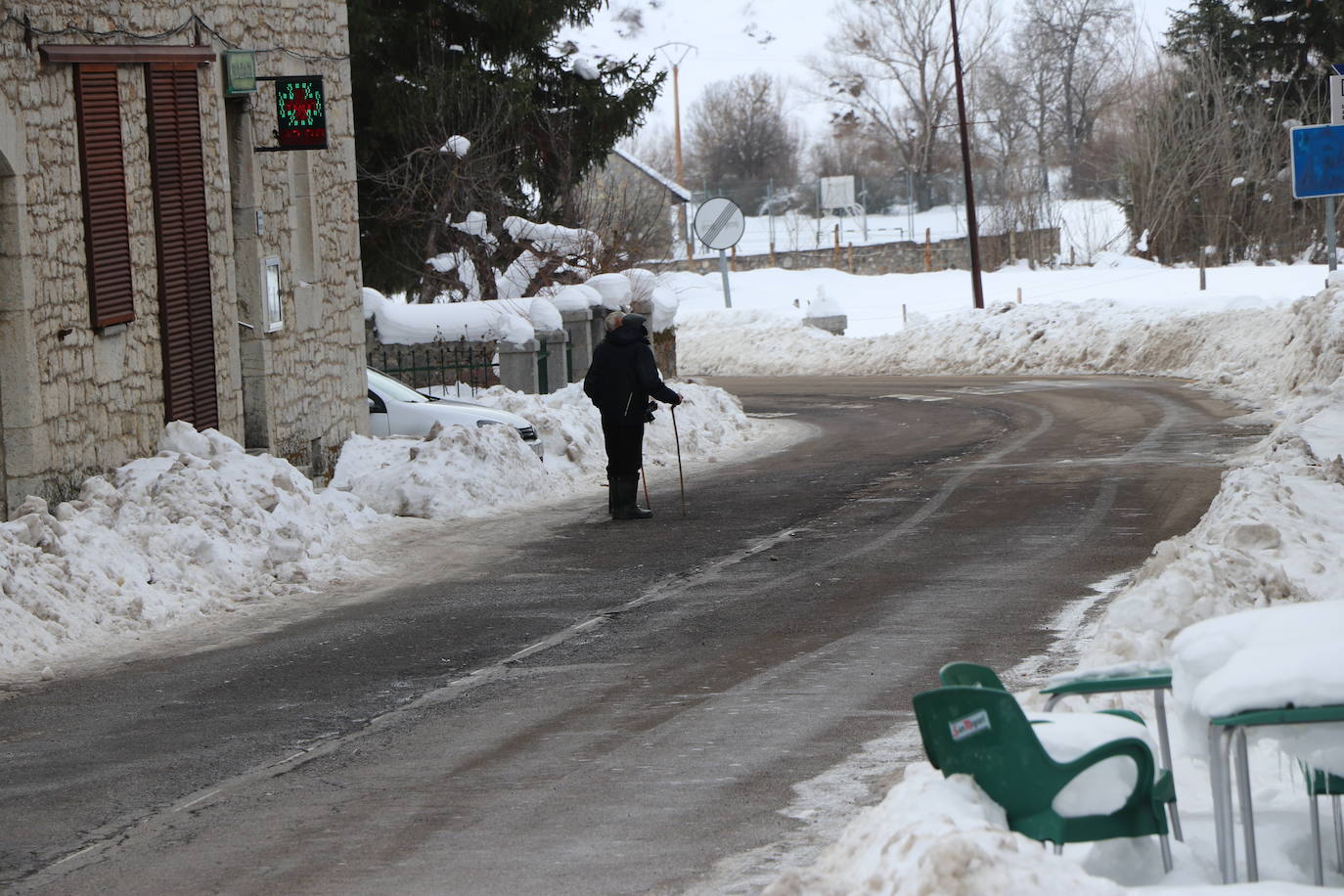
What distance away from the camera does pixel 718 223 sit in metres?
31.2

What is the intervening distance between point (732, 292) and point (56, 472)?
43071 millimetres

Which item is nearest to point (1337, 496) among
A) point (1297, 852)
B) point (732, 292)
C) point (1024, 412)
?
point (1297, 852)

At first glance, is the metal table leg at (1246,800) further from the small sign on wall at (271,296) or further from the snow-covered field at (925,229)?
the snow-covered field at (925,229)

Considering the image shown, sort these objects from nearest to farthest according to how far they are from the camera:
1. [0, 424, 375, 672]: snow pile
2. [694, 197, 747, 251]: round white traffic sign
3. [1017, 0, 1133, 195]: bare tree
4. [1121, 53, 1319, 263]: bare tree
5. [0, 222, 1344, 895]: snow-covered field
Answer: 1. [0, 222, 1344, 895]: snow-covered field
2. [0, 424, 375, 672]: snow pile
3. [694, 197, 747, 251]: round white traffic sign
4. [1121, 53, 1319, 263]: bare tree
5. [1017, 0, 1133, 195]: bare tree

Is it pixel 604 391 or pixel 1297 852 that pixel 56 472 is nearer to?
pixel 604 391

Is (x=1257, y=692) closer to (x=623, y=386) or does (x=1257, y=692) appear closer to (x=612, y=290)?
(x=623, y=386)

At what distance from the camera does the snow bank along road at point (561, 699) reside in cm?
590

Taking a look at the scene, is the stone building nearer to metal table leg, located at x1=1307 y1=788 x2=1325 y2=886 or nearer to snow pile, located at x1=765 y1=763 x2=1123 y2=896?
snow pile, located at x1=765 y1=763 x2=1123 y2=896

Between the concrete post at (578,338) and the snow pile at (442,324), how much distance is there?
1780mm

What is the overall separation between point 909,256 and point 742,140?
35892mm

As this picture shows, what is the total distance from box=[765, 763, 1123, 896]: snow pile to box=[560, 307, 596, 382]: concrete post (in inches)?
739

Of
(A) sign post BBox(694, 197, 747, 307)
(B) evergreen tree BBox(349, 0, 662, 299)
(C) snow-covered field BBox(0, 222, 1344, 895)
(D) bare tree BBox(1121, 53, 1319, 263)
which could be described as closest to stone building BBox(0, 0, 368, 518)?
(C) snow-covered field BBox(0, 222, 1344, 895)

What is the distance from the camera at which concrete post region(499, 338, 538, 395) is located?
21.7 meters

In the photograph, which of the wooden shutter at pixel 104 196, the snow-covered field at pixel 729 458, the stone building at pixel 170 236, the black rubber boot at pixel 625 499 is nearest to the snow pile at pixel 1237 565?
the snow-covered field at pixel 729 458
